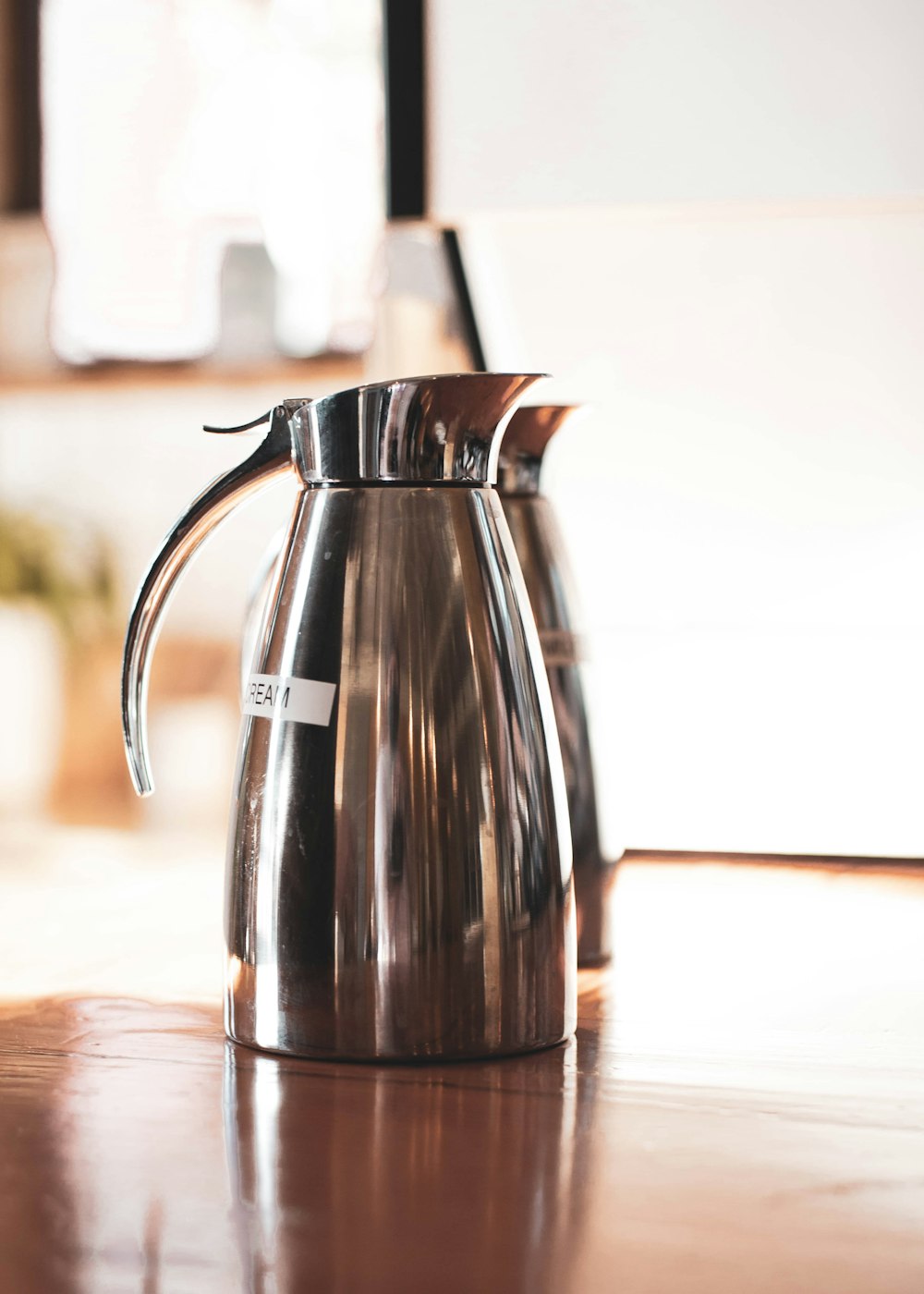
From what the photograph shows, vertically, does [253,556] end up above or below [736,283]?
below

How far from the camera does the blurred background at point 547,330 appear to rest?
39.6 inches

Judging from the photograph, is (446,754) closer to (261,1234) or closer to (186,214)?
(261,1234)

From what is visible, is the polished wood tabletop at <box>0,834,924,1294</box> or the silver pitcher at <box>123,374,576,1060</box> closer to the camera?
the polished wood tabletop at <box>0,834,924,1294</box>

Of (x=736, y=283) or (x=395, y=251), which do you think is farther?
(x=395, y=251)

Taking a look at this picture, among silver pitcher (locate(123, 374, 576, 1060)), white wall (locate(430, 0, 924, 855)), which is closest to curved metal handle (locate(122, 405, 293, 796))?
silver pitcher (locate(123, 374, 576, 1060))

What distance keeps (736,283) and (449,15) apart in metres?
0.30

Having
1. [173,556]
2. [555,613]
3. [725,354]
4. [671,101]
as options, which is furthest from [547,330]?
[173,556]

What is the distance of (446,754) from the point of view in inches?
19.8

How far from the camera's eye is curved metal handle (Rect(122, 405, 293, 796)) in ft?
1.79

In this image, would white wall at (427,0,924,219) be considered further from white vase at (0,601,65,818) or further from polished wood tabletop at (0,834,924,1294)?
white vase at (0,601,65,818)

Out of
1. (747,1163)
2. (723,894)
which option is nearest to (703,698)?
(723,894)

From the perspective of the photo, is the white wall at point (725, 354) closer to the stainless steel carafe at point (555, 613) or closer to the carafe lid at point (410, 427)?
the stainless steel carafe at point (555, 613)

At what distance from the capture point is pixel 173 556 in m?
0.55

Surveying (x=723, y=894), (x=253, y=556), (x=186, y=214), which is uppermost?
(x=186, y=214)
